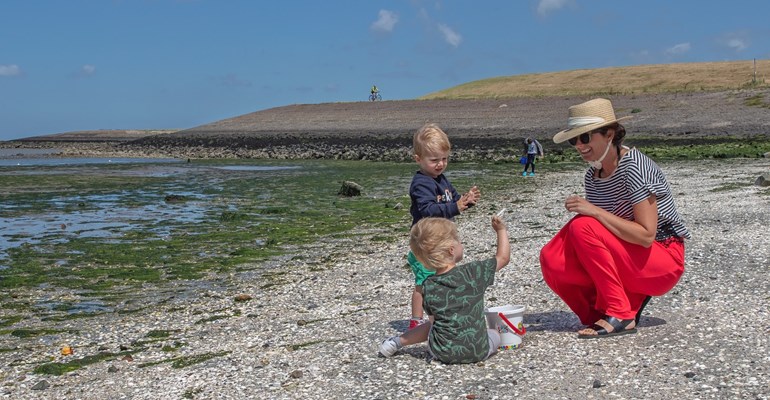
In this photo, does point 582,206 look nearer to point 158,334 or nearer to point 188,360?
point 188,360

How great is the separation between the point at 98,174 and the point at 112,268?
81.1 ft

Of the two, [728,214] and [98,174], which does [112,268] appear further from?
[98,174]

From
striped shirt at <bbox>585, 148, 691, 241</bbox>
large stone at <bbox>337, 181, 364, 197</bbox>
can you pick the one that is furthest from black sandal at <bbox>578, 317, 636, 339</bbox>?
large stone at <bbox>337, 181, 364, 197</bbox>

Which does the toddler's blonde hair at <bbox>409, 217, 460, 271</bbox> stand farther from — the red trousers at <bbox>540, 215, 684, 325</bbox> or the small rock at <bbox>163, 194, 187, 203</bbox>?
the small rock at <bbox>163, 194, 187, 203</bbox>

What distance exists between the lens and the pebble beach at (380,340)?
20.4ft

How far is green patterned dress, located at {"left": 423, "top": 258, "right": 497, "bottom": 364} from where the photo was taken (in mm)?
6656

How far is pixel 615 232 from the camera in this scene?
22.8 feet

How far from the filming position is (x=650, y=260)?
707 centimetres

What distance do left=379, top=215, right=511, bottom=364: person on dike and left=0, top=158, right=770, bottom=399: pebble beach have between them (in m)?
0.14

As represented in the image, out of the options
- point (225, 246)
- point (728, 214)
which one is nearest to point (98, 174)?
point (225, 246)

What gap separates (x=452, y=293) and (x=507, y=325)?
0.70 m

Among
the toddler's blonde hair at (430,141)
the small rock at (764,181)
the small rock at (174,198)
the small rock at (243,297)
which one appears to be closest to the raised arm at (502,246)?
the toddler's blonde hair at (430,141)

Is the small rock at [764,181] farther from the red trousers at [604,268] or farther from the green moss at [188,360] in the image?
the green moss at [188,360]

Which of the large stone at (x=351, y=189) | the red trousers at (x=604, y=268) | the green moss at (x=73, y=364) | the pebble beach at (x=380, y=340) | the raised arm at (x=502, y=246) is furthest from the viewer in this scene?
the large stone at (x=351, y=189)
